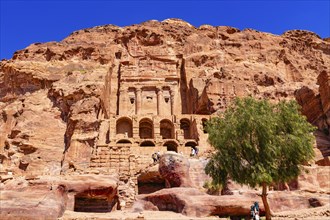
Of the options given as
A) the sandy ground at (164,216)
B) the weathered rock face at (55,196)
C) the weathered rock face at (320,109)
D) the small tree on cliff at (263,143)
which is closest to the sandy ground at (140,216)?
the sandy ground at (164,216)

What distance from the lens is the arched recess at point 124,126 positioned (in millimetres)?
47750

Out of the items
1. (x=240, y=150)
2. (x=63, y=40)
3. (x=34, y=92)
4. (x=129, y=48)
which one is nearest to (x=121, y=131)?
(x=34, y=92)

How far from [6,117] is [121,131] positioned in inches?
564

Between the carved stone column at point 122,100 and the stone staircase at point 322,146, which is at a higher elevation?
the carved stone column at point 122,100

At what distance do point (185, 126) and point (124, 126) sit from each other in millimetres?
7925

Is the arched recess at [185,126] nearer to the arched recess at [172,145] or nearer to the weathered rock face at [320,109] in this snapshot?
the arched recess at [172,145]

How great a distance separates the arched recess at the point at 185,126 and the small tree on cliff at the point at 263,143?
27204 millimetres

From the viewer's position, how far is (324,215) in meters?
19.8

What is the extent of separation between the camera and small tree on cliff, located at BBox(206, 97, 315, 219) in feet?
60.4

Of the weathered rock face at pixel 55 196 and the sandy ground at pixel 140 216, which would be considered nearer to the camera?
the weathered rock face at pixel 55 196

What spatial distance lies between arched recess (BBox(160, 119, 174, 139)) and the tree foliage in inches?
1085

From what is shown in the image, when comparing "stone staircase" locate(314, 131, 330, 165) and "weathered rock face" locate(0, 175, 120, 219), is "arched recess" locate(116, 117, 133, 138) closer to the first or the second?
"stone staircase" locate(314, 131, 330, 165)

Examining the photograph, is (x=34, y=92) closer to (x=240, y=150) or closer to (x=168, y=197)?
(x=168, y=197)

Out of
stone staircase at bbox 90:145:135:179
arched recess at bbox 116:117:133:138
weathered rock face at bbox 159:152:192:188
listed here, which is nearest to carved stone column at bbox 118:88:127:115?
arched recess at bbox 116:117:133:138
